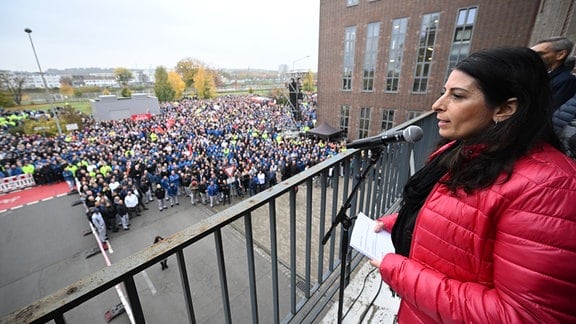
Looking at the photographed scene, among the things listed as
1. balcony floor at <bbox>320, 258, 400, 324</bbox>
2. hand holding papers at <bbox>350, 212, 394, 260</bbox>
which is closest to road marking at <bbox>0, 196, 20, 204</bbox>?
balcony floor at <bbox>320, 258, 400, 324</bbox>

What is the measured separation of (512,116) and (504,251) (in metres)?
0.61

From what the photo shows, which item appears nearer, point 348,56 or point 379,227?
point 379,227

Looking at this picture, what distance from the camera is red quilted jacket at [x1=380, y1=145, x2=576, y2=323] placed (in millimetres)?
827

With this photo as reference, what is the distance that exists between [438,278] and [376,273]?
1.82m

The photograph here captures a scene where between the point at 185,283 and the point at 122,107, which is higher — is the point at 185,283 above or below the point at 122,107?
above

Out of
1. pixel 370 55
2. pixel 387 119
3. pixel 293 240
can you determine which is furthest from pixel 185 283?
pixel 370 55

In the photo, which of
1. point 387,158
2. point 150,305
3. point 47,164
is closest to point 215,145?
point 47,164

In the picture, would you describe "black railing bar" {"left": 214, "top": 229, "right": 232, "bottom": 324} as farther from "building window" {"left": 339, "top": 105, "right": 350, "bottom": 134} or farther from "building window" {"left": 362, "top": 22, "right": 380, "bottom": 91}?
"building window" {"left": 339, "top": 105, "right": 350, "bottom": 134}

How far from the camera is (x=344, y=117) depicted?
24625mm

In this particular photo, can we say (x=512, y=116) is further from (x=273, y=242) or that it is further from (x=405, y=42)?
(x=405, y=42)

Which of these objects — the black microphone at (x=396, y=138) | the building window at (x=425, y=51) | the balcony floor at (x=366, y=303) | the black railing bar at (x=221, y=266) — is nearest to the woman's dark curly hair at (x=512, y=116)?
the black microphone at (x=396, y=138)

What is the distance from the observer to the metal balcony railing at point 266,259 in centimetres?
87

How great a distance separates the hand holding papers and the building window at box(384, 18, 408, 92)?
21514mm

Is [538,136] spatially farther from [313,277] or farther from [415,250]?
[313,277]
